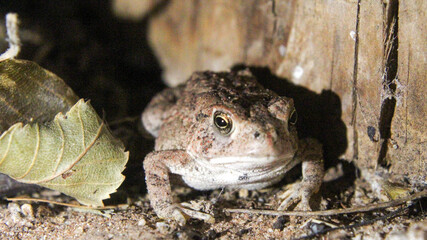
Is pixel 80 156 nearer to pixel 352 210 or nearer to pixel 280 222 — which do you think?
pixel 280 222

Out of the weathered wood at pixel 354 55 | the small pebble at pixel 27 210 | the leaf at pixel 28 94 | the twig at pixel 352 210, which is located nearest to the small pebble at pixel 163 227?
the twig at pixel 352 210

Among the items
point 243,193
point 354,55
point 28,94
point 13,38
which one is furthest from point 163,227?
point 13,38

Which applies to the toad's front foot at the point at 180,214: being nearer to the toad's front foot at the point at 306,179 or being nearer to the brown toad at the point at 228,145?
the brown toad at the point at 228,145

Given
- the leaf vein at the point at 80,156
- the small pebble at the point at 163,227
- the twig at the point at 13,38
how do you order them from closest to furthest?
the small pebble at the point at 163,227 → the leaf vein at the point at 80,156 → the twig at the point at 13,38

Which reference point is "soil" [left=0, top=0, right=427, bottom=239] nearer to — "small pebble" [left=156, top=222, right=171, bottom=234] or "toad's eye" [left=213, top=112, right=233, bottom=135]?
"small pebble" [left=156, top=222, right=171, bottom=234]

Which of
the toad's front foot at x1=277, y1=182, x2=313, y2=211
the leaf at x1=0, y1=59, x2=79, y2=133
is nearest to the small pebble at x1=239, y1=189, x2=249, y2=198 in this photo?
the toad's front foot at x1=277, y1=182, x2=313, y2=211

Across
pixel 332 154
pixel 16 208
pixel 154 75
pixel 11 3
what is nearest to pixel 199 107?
pixel 332 154

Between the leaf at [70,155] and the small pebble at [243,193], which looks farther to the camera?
the small pebble at [243,193]
